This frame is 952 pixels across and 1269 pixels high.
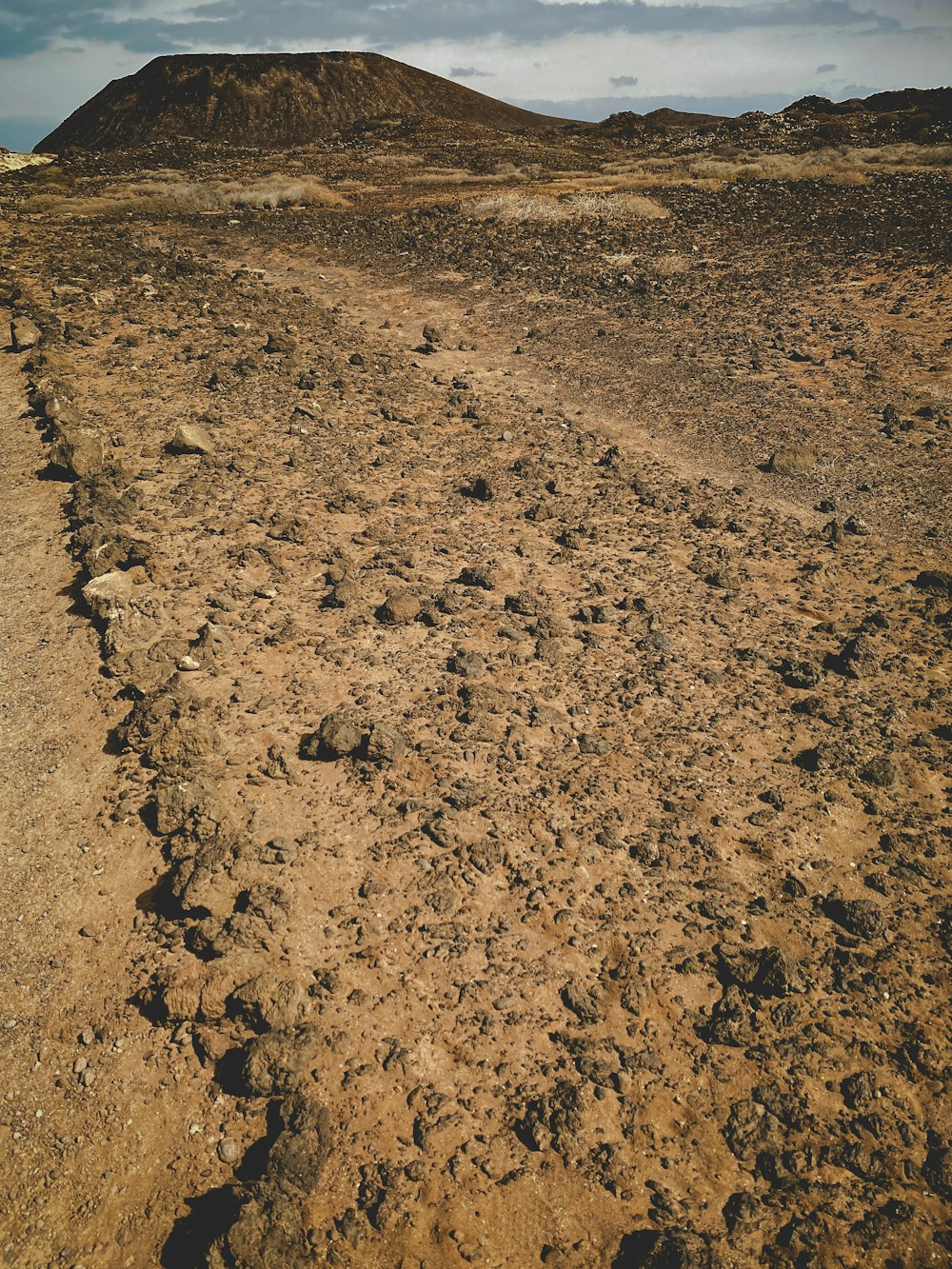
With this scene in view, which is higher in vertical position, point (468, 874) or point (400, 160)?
point (400, 160)

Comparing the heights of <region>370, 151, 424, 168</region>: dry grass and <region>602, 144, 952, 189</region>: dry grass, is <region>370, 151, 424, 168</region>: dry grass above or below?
above

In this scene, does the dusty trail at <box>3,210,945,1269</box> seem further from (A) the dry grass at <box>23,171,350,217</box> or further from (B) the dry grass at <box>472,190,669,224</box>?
(A) the dry grass at <box>23,171,350,217</box>

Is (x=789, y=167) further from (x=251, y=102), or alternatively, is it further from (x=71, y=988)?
(x=251, y=102)

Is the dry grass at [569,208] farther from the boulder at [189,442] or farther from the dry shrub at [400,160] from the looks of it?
the dry shrub at [400,160]

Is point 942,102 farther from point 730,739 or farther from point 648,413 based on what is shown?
point 730,739

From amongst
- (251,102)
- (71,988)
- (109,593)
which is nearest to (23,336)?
(109,593)

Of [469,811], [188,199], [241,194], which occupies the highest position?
[241,194]

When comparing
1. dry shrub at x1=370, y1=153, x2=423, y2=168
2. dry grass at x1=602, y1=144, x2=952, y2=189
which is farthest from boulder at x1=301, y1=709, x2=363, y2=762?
dry shrub at x1=370, y1=153, x2=423, y2=168

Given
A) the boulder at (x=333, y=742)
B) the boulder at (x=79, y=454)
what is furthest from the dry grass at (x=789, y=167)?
the boulder at (x=333, y=742)
